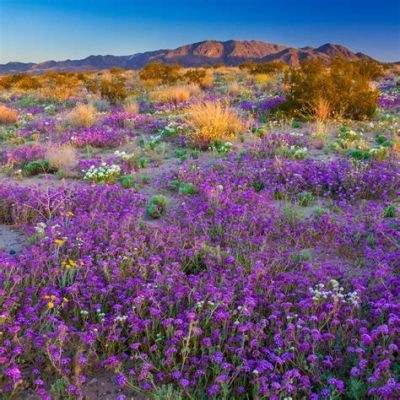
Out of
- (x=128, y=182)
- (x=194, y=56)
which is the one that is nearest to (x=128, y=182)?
(x=128, y=182)

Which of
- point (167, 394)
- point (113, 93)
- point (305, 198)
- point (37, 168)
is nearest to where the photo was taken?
point (167, 394)

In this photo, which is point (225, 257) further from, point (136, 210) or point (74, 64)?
point (74, 64)

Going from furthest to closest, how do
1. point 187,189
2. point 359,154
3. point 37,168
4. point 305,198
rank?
point 359,154 → point 37,168 → point 187,189 → point 305,198

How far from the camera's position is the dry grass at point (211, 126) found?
1004cm

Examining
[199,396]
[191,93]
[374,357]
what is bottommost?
[199,396]

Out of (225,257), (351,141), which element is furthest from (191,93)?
(225,257)

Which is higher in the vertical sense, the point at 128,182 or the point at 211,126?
the point at 211,126

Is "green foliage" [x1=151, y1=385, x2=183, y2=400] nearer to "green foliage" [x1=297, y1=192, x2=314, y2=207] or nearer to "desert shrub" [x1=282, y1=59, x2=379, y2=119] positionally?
"green foliage" [x1=297, y1=192, x2=314, y2=207]

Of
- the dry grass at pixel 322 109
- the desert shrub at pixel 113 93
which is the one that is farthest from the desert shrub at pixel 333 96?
the desert shrub at pixel 113 93

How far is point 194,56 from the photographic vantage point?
167875 mm

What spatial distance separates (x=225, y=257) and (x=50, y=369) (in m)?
2.15

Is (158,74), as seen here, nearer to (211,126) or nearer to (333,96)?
(333,96)

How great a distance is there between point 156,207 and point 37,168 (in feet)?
11.1

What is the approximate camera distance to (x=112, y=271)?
4305 mm
